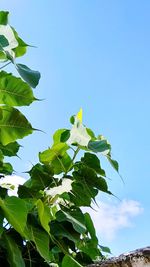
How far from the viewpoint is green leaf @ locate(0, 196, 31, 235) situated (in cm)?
122

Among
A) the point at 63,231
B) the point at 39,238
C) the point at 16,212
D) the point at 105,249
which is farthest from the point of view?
the point at 105,249

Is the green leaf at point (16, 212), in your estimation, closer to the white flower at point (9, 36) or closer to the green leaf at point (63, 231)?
the green leaf at point (63, 231)

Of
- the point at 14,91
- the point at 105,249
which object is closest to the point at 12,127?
the point at 14,91

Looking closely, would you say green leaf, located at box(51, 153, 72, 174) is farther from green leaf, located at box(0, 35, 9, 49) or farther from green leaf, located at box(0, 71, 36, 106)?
green leaf, located at box(0, 35, 9, 49)

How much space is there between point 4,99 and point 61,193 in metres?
0.31

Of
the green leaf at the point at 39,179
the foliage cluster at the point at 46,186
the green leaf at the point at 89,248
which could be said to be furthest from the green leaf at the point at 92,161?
the green leaf at the point at 89,248

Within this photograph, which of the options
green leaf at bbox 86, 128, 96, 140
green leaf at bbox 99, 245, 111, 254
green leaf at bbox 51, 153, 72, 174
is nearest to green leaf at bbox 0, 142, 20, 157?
green leaf at bbox 51, 153, 72, 174

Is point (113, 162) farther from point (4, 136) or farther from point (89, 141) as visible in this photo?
point (4, 136)

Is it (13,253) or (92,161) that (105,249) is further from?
(13,253)

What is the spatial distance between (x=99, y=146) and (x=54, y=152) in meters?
0.14

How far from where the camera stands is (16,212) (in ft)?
4.02

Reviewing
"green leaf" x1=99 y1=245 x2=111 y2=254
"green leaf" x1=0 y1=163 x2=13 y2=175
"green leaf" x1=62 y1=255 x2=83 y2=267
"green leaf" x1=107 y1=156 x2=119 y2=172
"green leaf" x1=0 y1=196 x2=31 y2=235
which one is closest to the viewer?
"green leaf" x1=0 y1=196 x2=31 y2=235

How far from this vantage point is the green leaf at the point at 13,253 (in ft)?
4.20

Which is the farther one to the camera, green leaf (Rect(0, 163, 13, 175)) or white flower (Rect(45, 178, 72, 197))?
green leaf (Rect(0, 163, 13, 175))
